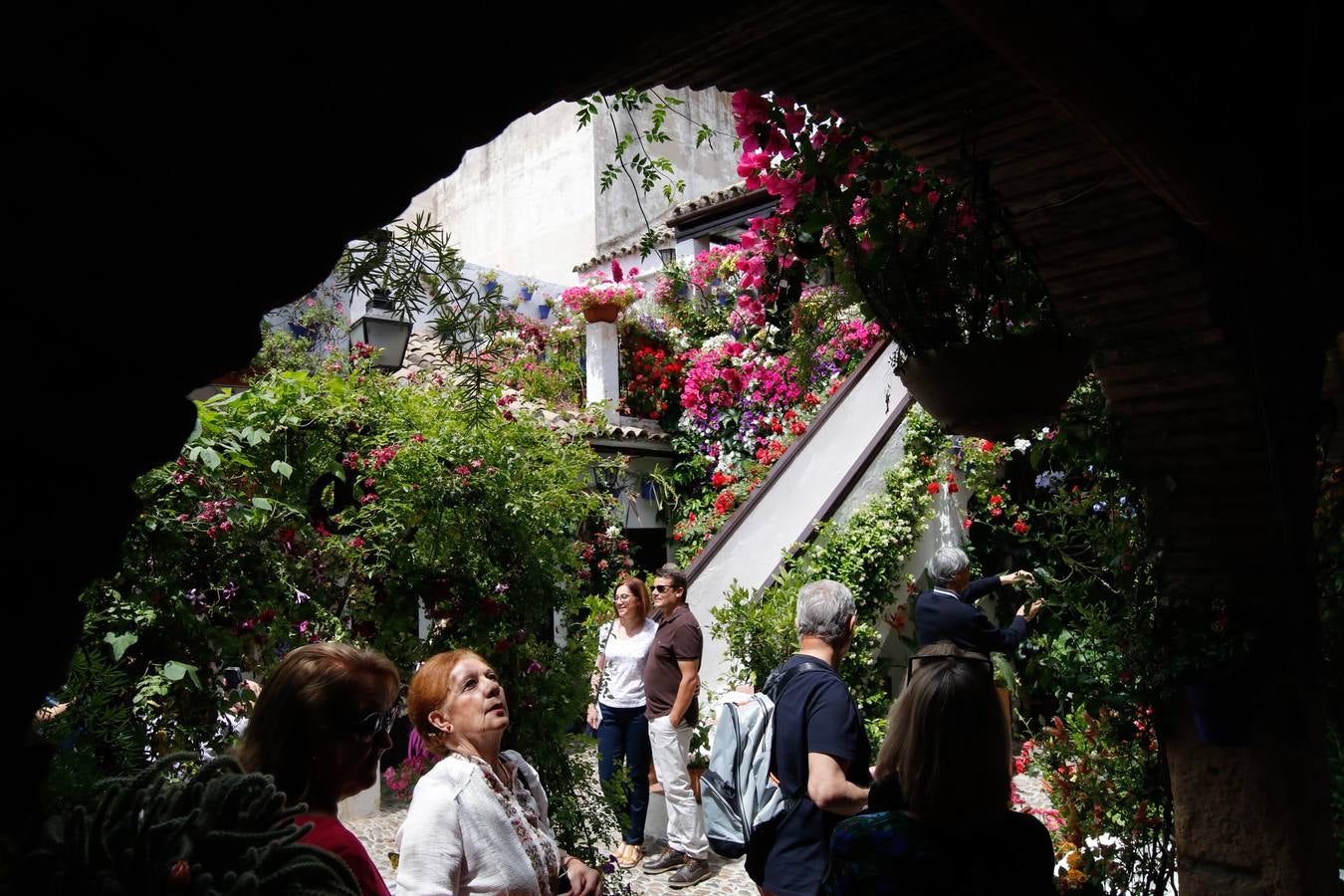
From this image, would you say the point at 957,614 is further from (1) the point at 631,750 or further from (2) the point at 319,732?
(2) the point at 319,732

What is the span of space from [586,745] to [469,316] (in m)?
3.56

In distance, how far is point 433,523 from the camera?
4355 millimetres

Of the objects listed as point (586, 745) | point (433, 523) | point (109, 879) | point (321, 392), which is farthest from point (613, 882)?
point (109, 879)

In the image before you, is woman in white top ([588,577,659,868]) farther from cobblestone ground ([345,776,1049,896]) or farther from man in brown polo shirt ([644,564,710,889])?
cobblestone ground ([345,776,1049,896])

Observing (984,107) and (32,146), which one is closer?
(32,146)

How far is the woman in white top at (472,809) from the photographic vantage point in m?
2.29

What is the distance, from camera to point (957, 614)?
5.02 meters

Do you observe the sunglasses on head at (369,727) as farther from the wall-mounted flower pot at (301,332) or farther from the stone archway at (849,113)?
the wall-mounted flower pot at (301,332)

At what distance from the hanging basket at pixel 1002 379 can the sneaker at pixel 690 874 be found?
3.91 metres

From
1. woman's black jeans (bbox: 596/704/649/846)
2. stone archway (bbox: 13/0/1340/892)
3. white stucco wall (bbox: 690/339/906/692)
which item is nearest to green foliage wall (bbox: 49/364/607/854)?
woman's black jeans (bbox: 596/704/649/846)

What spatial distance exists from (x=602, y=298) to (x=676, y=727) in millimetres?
6493

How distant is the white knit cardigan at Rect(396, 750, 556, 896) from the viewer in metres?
2.26

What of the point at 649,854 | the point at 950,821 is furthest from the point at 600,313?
the point at 950,821

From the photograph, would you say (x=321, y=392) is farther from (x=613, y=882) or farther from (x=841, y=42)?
(x=841, y=42)
